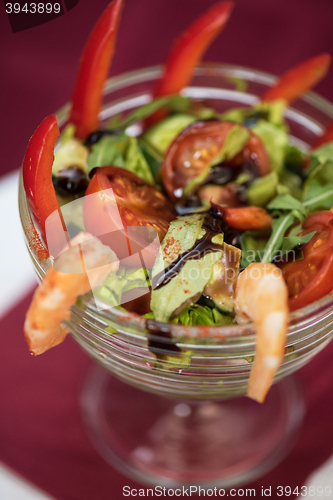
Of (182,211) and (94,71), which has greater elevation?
(94,71)

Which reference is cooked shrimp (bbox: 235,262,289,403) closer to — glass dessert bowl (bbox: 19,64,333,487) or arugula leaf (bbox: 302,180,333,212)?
glass dessert bowl (bbox: 19,64,333,487)

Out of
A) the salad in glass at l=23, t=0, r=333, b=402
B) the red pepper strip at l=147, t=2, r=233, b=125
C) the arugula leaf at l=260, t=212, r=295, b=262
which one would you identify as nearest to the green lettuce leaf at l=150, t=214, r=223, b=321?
the salad in glass at l=23, t=0, r=333, b=402

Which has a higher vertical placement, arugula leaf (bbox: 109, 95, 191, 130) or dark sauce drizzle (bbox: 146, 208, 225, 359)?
arugula leaf (bbox: 109, 95, 191, 130)

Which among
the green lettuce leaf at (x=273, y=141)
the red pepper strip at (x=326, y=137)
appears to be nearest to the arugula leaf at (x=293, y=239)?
the green lettuce leaf at (x=273, y=141)

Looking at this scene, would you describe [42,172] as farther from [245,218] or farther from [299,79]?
[299,79]

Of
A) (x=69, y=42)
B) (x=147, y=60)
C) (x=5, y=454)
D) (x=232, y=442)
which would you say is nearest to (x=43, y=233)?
(x=5, y=454)

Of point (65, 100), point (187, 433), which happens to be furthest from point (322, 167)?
point (65, 100)

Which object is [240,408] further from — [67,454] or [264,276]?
[264,276]
